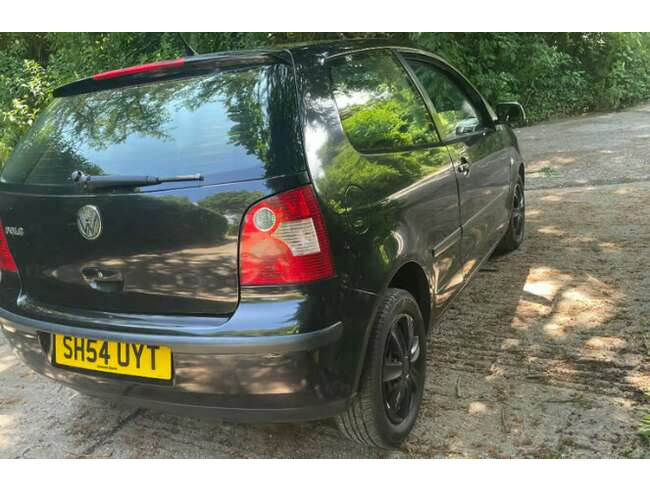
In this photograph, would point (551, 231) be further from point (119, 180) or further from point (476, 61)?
point (476, 61)

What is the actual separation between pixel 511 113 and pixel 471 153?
1.23m

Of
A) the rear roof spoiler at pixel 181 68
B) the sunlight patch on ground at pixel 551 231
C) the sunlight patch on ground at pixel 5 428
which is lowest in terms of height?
the sunlight patch on ground at pixel 551 231

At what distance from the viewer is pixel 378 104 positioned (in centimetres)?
294

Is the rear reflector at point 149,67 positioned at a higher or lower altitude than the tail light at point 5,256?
higher

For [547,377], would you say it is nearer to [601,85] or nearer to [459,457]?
[459,457]

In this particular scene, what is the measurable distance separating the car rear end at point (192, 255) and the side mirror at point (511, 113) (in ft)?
9.05

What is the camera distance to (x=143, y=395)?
2385mm

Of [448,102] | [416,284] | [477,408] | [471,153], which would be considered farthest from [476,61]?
[477,408]

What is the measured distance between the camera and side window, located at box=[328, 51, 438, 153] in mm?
2676

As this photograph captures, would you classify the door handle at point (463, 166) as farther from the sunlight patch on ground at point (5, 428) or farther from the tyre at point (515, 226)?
the sunlight patch on ground at point (5, 428)

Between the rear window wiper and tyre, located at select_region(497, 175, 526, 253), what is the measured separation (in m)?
3.39

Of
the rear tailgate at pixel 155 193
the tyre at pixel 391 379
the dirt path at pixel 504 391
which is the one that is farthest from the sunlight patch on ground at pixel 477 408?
the rear tailgate at pixel 155 193

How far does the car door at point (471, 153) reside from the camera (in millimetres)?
3580

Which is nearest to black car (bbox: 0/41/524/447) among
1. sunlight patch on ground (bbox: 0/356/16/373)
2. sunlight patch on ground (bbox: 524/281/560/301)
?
sunlight patch on ground (bbox: 0/356/16/373)
